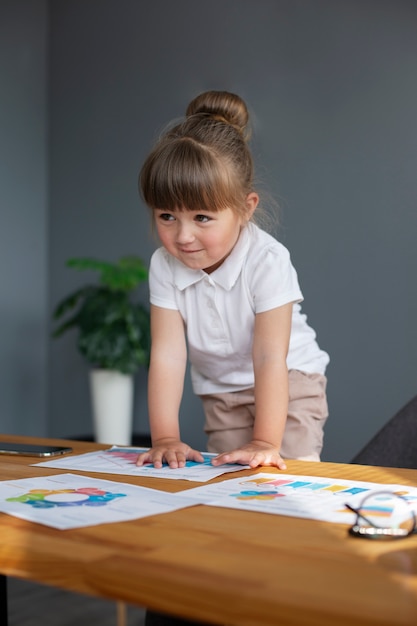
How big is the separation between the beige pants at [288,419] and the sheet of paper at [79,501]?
0.80 metres

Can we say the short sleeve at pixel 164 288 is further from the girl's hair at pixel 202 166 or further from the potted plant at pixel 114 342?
the potted plant at pixel 114 342

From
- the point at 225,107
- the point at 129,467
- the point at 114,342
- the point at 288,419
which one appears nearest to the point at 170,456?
the point at 129,467

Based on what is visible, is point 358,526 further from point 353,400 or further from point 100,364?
point 100,364

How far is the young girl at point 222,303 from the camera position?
1501 mm

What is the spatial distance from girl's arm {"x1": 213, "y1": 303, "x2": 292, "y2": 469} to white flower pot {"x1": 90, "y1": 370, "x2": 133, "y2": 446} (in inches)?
97.8

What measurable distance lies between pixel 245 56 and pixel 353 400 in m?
1.71

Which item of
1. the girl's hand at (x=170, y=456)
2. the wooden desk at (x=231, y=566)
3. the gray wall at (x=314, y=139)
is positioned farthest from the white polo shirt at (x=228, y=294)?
the gray wall at (x=314, y=139)

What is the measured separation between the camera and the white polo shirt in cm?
170

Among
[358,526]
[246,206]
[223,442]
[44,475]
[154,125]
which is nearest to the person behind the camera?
[358,526]

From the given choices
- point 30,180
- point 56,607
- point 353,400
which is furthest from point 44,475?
point 30,180

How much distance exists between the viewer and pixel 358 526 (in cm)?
76

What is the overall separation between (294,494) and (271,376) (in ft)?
1.86

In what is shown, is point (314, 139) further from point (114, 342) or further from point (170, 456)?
point (170, 456)

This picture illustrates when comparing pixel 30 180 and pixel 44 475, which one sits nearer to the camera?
pixel 44 475
